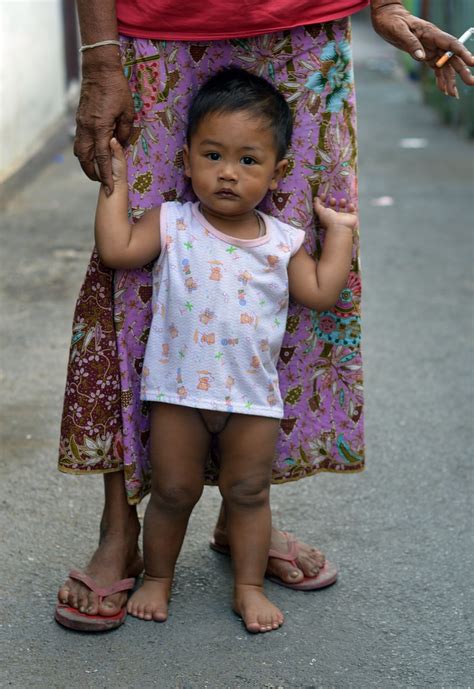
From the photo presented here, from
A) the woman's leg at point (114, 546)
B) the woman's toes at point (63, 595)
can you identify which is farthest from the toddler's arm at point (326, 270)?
the woman's toes at point (63, 595)

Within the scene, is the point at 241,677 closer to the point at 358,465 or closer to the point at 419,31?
the point at 358,465

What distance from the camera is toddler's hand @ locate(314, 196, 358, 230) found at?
2.64m

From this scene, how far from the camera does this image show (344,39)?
2.62 m

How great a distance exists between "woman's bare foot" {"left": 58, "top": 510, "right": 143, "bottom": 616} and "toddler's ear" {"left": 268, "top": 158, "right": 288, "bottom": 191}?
0.82m

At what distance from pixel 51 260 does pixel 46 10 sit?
4.26 metres

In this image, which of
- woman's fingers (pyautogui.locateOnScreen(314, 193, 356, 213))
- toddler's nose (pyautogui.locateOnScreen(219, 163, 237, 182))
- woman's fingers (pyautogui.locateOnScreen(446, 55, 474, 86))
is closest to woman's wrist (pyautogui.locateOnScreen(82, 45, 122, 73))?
toddler's nose (pyautogui.locateOnScreen(219, 163, 237, 182))

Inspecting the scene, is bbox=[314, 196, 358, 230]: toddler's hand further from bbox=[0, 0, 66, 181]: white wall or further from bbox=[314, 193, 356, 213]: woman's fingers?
Result: bbox=[0, 0, 66, 181]: white wall

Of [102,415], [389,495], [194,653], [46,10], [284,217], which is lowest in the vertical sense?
[46,10]

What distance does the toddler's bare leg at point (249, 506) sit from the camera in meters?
2.62

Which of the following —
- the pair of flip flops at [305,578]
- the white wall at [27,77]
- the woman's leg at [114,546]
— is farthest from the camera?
the white wall at [27,77]

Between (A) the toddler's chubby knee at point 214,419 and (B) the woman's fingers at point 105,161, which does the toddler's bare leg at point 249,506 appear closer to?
(A) the toddler's chubby knee at point 214,419

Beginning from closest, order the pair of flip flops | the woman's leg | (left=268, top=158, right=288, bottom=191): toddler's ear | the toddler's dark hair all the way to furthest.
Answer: the toddler's dark hair, (left=268, top=158, right=288, bottom=191): toddler's ear, the woman's leg, the pair of flip flops

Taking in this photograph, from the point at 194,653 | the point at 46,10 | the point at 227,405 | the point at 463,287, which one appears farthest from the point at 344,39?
the point at 46,10

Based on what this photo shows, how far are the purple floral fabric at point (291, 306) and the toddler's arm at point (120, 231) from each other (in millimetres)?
47
